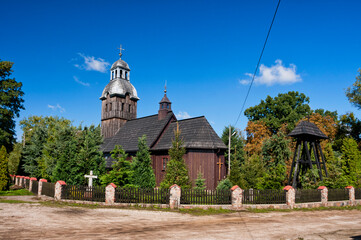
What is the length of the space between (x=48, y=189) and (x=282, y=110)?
133ft

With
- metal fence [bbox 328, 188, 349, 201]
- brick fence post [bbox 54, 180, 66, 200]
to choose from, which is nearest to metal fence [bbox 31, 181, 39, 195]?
brick fence post [bbox 54, 180, 66, 200]

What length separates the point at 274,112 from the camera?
165ft

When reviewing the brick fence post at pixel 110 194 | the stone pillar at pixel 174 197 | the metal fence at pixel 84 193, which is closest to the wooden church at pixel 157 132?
the stone pillar at pixel 174 197

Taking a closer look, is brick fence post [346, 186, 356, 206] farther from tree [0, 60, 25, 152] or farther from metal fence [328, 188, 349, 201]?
tree [0, 60, 25, 152]

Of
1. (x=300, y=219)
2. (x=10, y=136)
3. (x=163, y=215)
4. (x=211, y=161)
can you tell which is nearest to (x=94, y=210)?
(x=163, y=215)

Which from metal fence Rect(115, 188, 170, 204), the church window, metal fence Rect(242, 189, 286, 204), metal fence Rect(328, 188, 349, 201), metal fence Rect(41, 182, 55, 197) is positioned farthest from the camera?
the church window

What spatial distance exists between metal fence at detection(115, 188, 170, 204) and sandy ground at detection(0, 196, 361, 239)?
1.54 meters

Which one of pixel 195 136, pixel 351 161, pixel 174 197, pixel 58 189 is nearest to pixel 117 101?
pixel 195 136

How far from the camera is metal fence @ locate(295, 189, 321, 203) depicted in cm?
1930

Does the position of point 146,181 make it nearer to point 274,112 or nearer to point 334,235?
point 334,235

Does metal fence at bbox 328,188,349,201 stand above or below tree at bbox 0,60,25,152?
below

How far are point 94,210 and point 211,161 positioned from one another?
536 inches

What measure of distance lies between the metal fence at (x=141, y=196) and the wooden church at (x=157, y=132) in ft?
29.6

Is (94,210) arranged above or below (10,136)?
below
